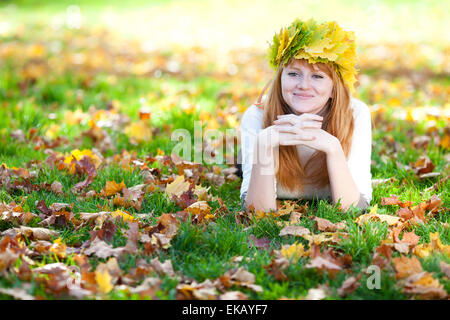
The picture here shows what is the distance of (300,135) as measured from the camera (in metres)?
2.87

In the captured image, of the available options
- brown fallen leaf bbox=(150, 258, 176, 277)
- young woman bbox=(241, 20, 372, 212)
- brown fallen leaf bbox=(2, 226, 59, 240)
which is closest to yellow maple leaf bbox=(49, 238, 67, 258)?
brown fallen leaf bbox=(2, 226, 59, 240)

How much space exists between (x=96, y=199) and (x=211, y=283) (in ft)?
3.90

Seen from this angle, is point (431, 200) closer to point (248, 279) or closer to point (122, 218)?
point (248, 279)

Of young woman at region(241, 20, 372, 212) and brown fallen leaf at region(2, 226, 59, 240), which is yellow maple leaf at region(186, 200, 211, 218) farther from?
brown fallen leaf at region(2, 226, 59, 240)

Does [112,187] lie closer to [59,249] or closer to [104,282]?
[59,249]

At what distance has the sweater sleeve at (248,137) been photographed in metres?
3.20

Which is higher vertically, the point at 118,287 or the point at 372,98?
the point at 372,98

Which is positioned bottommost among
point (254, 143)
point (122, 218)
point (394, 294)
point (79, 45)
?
point (394, 294)

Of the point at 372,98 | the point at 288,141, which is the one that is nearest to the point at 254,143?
the point at 288,141

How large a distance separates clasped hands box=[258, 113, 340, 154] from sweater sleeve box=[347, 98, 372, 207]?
1.00 feet

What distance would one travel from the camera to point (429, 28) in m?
10.8

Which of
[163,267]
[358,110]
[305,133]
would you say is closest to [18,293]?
[163,267]

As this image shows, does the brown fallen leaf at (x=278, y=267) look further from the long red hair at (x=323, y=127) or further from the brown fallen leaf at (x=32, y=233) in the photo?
the brown fallen leaf at (x=32, y=233)

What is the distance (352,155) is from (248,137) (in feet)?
2.21
